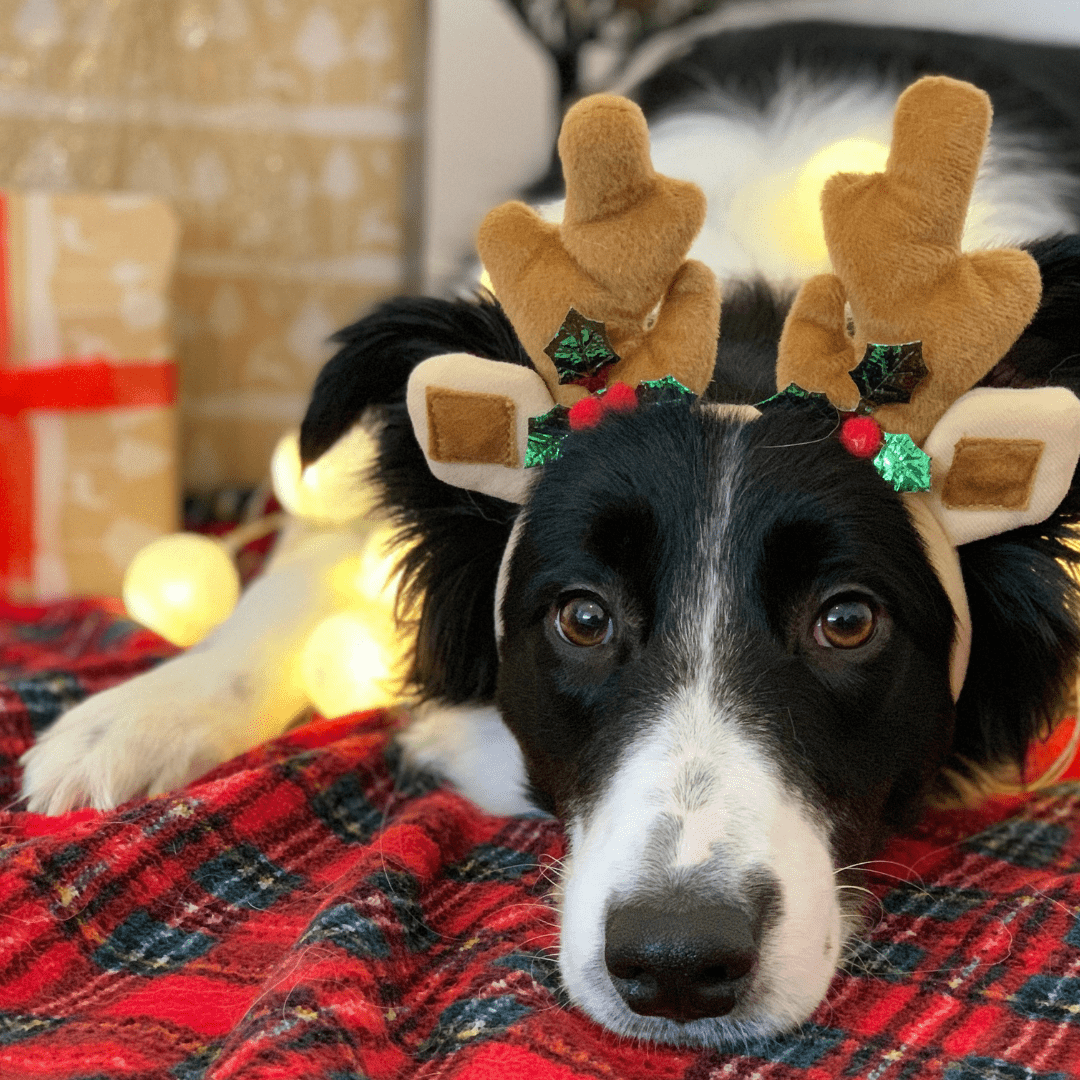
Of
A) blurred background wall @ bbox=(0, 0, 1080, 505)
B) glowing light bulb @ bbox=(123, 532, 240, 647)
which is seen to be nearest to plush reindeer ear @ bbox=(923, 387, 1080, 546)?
glowing light bulb @ bbox=(123, 532, 240, 647)

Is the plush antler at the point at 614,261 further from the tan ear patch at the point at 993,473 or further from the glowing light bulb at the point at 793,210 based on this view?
the glowing light bulb at the point at 793,210

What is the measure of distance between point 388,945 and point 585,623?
1.37 feet

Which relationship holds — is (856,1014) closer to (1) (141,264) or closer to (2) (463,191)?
(1) (141,264)

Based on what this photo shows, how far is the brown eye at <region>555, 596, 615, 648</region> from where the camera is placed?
54.3 inches

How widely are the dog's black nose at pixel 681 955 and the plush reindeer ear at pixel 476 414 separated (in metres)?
0.59

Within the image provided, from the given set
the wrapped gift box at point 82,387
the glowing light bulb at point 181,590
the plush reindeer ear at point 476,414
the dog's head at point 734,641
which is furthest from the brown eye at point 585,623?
the wrapped gift box at point 82,387

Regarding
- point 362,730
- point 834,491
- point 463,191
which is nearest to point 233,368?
point 463,191

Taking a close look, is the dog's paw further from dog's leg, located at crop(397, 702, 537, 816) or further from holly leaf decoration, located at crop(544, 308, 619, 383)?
holly leaf decoration, located at crop(544, 308, 619, 383)

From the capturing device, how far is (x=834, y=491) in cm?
132

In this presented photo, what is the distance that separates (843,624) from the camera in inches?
51.7

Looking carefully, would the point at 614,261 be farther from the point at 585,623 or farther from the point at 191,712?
the point at 191,712

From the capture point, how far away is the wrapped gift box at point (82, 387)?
254cm

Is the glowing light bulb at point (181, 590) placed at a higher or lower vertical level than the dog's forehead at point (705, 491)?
lower

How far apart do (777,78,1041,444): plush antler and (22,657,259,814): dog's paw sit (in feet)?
3.18
